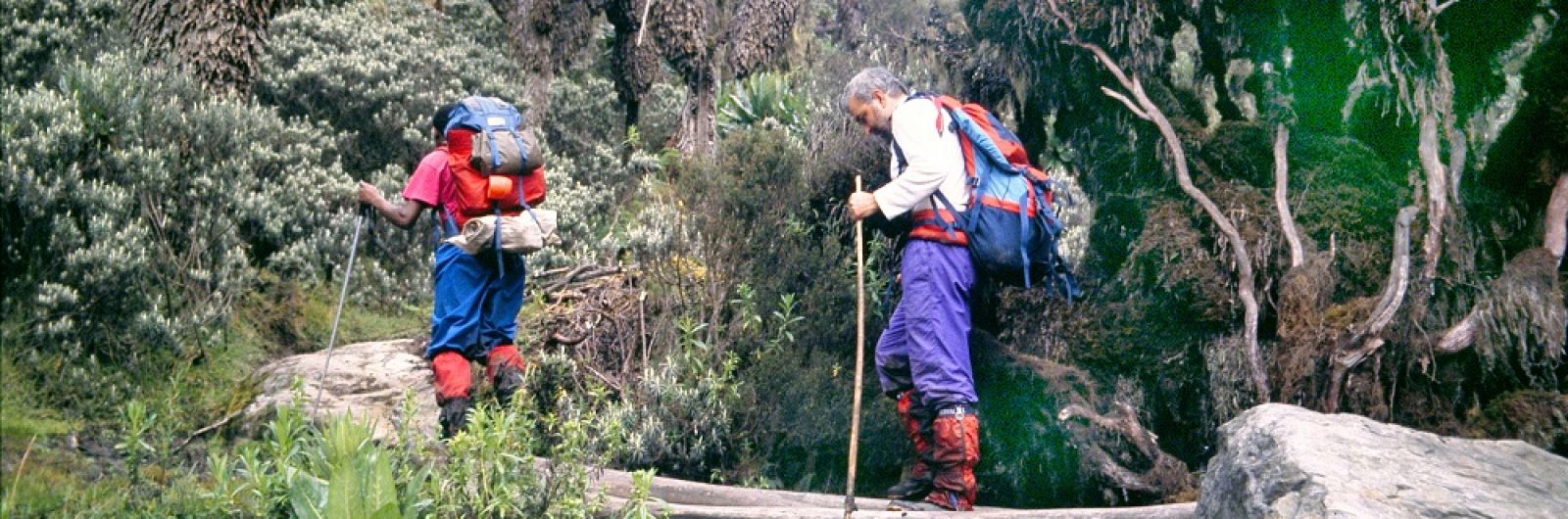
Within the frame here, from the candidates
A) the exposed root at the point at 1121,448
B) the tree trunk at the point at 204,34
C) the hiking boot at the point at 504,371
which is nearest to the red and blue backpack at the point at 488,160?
the hiking boot at the point at 504,371

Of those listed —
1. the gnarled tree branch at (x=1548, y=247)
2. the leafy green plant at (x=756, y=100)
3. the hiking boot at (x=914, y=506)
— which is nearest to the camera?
the hiking boot at (x=914, y=506)

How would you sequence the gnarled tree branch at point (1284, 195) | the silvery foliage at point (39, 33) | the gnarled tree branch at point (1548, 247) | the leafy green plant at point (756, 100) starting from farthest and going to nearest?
the leafy green plant at point (756, 100)
the silvery foliage at point (39, 33)
the gnarled tree branch at point (1284, 195)
the gnarled tree branch at point (1548, 247)

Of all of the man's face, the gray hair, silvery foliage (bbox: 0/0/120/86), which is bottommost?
the man's face

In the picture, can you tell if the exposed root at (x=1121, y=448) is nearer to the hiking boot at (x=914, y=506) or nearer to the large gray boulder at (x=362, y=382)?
the hiking boot at (x=914, y=506)

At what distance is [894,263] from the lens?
8.12 metres

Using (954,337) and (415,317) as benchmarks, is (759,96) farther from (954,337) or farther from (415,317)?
(954,337)

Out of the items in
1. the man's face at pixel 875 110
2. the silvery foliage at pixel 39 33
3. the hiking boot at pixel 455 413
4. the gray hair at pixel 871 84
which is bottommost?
the hiking boot at pixel 455 413

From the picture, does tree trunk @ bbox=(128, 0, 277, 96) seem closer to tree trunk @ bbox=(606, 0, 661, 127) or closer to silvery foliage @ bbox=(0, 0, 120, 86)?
silvery foliage @ bbox=(0, 0, 120, 86)

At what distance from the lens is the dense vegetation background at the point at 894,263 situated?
248 inches

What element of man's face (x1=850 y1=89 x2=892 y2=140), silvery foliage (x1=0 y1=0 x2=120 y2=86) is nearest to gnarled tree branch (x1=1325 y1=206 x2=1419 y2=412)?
man's face (x1=850 y1=89 x2=892 y2=140)

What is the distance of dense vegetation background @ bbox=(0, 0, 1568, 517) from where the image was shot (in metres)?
6.29

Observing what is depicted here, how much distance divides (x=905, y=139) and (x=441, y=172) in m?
2.41

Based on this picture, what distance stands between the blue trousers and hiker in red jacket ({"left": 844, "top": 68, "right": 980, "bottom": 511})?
1968mm

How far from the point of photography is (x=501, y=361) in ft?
22.9
